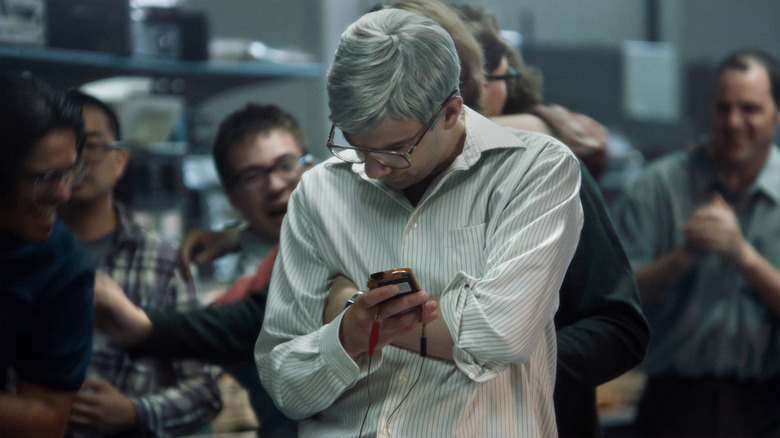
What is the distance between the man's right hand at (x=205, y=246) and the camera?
1841 mm

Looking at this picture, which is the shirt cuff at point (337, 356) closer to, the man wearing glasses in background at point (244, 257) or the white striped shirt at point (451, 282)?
the white striped shirt at point (451, 282)

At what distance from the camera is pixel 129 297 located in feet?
5.74

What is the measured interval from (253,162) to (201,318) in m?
0.36

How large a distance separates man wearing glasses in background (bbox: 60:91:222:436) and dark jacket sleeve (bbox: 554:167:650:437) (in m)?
0.81

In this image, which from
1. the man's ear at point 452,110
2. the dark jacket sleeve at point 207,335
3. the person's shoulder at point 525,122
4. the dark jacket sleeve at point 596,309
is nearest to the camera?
the man's ear at point 452,110

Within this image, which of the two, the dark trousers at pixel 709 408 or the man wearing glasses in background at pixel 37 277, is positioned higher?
the man wearing glasses in background at pixel 37 277

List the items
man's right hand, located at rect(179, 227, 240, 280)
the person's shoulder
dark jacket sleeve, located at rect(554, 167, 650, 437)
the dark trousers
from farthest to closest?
the dark trousers < man's right hand, located at rect(179, 227, 240, 280) < the person's shoulder < dark jacket sleeve, located at rect(554, 167, 650, 437)

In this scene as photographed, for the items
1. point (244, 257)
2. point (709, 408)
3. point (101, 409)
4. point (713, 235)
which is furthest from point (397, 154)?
point (709, 408)

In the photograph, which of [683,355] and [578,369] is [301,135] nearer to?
[578,369]

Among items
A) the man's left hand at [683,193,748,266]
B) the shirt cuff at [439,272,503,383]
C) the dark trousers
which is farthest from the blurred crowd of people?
the dark trousers

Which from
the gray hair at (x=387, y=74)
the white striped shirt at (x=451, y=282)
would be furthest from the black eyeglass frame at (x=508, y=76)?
the gray hair at (x=387, y=74)

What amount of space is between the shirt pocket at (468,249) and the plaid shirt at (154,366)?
2.41 feet

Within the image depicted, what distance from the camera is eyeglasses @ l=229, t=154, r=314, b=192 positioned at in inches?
70.1

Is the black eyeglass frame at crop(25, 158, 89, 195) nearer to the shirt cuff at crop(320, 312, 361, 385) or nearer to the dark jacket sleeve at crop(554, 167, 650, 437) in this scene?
the shirt cuff at crop(320, 312, 361, 385)
